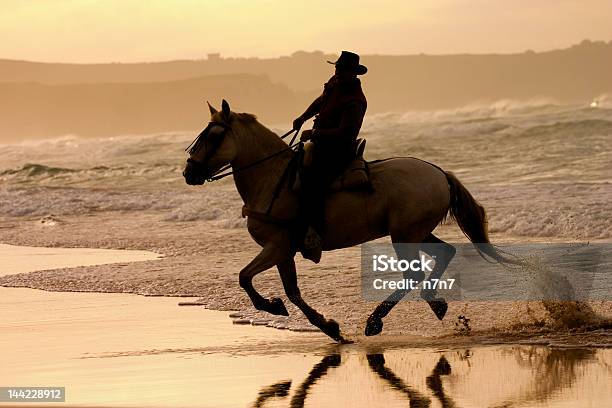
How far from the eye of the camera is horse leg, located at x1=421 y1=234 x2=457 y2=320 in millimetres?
10734

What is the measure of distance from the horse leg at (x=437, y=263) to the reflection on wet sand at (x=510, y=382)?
3.55 feet

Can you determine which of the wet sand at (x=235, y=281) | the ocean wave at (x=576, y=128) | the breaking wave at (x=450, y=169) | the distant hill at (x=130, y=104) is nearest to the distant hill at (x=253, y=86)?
the distant hill at (x=130, y=104)

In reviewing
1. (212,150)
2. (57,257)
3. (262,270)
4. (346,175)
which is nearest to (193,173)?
(212,150)

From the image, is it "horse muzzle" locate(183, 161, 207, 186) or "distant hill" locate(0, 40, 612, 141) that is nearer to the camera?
"horse muzzle" locate(183, 161, 207, 186)

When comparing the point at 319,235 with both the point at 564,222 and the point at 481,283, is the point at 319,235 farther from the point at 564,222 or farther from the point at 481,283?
the point at 564,222

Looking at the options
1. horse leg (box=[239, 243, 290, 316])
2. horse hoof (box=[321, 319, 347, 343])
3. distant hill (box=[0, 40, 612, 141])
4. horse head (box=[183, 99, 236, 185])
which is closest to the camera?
horse hoof (box=[321, 319, 347, 343])

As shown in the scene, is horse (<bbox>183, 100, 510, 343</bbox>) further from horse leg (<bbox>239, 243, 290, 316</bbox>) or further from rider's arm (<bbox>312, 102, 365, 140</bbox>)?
rider's arm (<bbox>312, 102, 365, 140</bbox>)

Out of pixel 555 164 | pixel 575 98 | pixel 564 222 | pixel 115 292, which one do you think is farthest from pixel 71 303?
pixel 575 98

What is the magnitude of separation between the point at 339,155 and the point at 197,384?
9.55 feet

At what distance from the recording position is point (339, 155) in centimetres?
1059

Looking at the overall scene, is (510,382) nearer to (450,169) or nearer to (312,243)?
(312,243)

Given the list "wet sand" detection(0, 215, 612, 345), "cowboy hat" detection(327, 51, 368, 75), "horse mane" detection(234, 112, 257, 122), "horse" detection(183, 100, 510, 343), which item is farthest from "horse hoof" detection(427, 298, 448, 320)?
"horse mane" detection(234, 112, 257, 122)

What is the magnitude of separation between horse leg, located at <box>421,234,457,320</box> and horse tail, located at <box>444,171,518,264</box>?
38 centimetres

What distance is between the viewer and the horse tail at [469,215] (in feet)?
36.7
